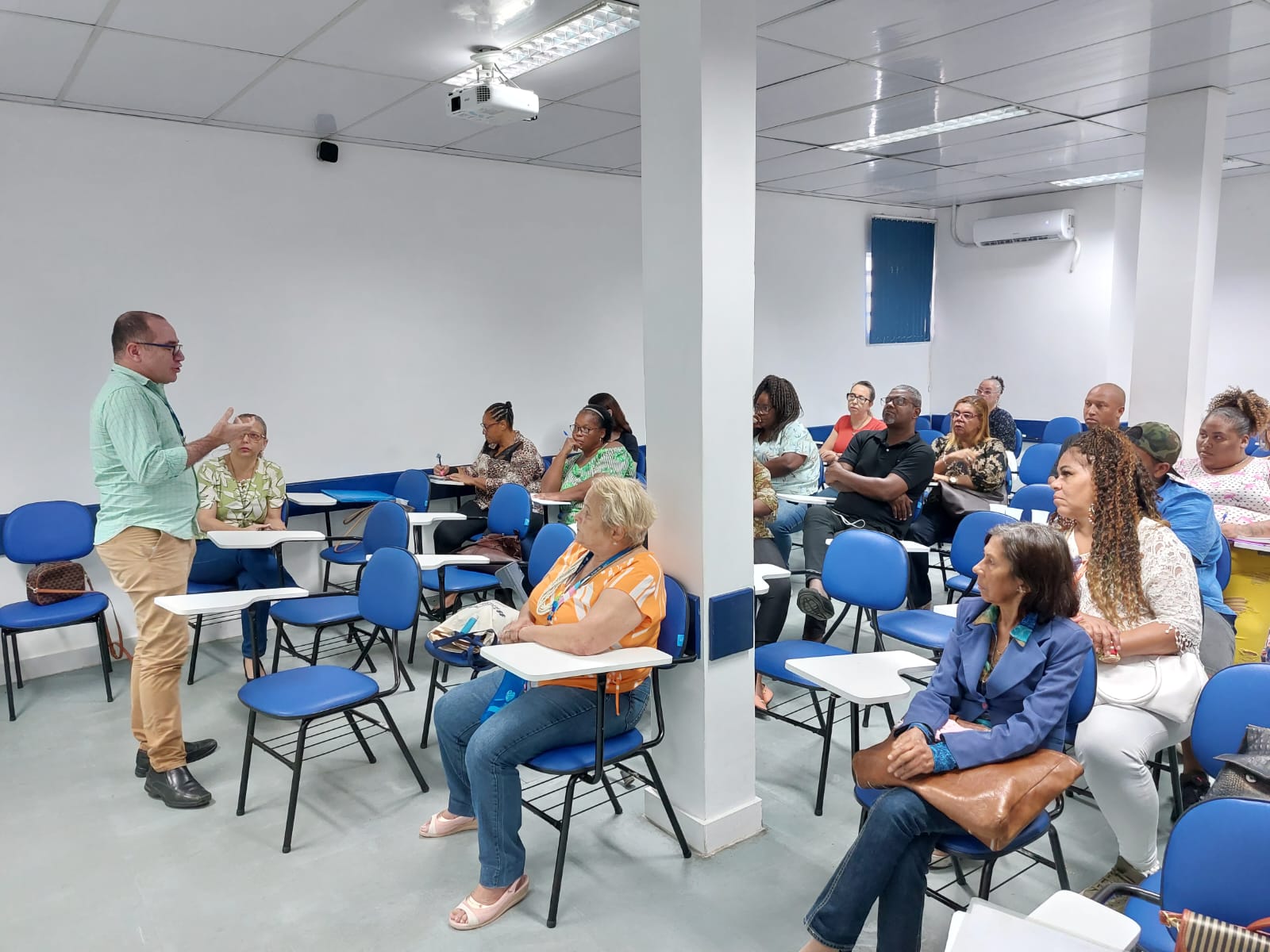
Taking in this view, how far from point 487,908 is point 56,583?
3.10 metres

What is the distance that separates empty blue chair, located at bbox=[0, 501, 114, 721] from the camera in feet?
13.5

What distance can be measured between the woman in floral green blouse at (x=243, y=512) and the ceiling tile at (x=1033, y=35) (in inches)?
149

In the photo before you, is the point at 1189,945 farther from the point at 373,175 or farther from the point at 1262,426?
the point at 373,175

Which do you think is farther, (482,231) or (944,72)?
(482,231)

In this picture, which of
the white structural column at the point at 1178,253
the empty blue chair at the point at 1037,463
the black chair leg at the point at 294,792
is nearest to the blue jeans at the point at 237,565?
the black chair leg at the point at 294,792

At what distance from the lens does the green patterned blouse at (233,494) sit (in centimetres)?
469

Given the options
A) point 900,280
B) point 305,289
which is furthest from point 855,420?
point 305,289

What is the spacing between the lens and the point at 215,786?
11.3ft

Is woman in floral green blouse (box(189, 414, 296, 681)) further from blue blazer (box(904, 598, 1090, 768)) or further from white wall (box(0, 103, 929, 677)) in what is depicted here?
blue blazer (box(904, 598, 1090, 768))

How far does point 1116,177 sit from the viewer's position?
788 cm

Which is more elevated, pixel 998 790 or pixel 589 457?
pixel 589 457

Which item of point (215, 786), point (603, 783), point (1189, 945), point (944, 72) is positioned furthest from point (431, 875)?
point (944, 72)

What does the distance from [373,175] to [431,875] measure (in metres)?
4.44

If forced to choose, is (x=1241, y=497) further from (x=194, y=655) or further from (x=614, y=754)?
(x=194, y=655)
